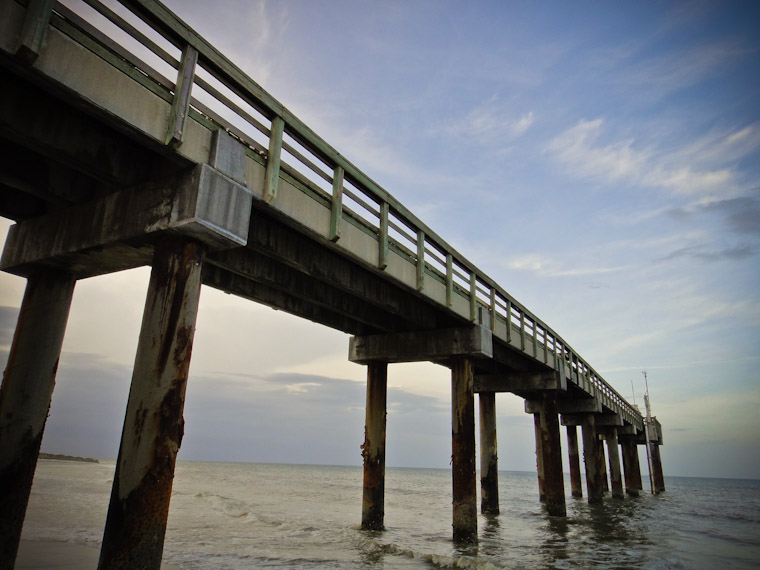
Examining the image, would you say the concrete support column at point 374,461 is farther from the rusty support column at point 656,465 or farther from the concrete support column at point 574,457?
the rusty support column at point 656,465

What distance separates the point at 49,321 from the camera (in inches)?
300

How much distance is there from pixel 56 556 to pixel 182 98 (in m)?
9.24

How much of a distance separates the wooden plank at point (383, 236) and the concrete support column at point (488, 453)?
1241 centimetres

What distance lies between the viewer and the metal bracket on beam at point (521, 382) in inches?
735

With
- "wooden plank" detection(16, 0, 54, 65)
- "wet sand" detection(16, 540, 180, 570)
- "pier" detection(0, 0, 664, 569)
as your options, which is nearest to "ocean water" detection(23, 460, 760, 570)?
"wet sand" detection(16, 540, 180, 570)

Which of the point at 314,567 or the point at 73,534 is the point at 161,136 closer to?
the point at 314,567

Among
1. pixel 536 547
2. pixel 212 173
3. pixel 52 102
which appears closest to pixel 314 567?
pixel 536 547

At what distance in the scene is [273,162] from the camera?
6746 millimetres

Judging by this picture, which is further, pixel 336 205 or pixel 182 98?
pixel 336 205

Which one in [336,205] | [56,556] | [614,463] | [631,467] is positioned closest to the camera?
[336,205]

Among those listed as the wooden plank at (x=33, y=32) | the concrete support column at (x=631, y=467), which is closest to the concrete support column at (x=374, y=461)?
the wooden plank at (x=33, y=32)

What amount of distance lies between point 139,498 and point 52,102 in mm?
4497

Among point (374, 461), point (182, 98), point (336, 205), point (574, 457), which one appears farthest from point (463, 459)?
point (574, 457)

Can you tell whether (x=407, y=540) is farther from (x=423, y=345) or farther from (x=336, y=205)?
(x=336, y=205)
